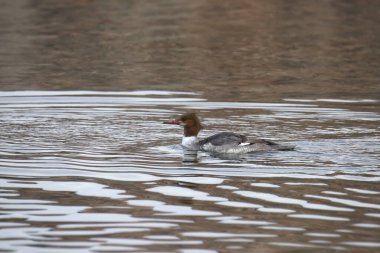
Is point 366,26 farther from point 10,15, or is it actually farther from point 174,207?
point 174,207

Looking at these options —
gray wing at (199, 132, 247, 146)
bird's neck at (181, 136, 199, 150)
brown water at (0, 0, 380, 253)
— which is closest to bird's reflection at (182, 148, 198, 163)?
brown water at (0, 0, 380, 253)

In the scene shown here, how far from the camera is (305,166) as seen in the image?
13281mm

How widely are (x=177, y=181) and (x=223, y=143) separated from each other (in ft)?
7.67

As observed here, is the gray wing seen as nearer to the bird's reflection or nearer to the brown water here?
the brown water

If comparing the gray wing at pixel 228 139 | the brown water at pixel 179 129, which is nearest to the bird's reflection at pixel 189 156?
the brown water at pixel 179 129

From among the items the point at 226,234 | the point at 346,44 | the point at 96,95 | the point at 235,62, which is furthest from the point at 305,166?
→ the point at 346,44

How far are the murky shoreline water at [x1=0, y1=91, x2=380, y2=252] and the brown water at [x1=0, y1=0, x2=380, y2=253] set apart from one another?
3 cm

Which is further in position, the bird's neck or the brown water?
the bird's neck

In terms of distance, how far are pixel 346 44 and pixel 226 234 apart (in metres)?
17.9

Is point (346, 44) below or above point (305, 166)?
above

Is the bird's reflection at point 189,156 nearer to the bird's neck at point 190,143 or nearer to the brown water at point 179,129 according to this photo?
the brown water at point 179,129

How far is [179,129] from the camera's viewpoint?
17469 mm

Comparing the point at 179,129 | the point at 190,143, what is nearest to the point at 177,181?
the point at 190,143

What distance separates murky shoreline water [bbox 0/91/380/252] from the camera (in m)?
9.77
